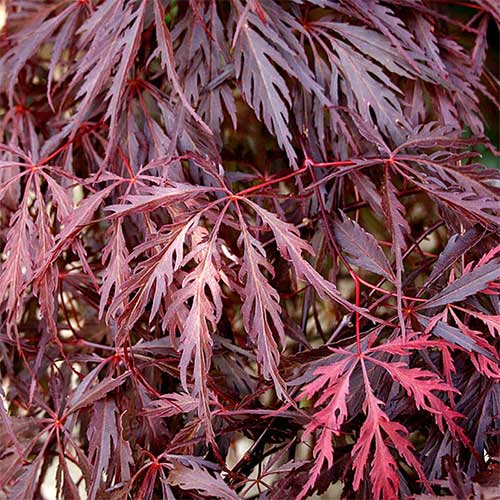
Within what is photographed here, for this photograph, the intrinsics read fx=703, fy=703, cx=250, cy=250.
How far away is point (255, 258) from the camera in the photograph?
0.61m

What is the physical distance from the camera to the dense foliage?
0.60 meters

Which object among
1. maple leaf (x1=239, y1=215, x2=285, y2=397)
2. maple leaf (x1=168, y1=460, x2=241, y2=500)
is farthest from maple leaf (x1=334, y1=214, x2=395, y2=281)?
maple leaf (x1=168, y1=460, x2=241, y2=500)

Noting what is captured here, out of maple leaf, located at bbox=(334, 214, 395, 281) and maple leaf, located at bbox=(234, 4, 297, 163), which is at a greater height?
maple leaf, located at bbox=(234, 4, 297, 163)

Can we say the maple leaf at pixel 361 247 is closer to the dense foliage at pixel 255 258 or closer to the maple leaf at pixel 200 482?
the dense foliage at pixel 255 258

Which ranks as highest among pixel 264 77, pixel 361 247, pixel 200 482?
pixel 264 77

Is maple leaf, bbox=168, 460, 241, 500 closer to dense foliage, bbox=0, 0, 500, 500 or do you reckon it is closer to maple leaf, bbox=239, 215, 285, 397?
dense foliage, bbox=0, 0, 500, 500

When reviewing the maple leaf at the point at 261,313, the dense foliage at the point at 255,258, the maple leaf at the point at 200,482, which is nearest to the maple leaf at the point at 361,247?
the dense foliage at the point at 255,258

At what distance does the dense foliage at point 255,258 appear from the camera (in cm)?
60

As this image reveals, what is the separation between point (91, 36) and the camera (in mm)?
704

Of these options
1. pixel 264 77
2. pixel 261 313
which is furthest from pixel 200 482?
pixel 264 77

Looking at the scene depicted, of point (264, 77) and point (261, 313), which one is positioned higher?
point (264, 77)

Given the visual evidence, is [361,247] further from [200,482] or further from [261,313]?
[200,482]

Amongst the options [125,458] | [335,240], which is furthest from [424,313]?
[125,458]

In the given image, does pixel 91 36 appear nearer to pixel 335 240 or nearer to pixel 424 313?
pixel 335 240
